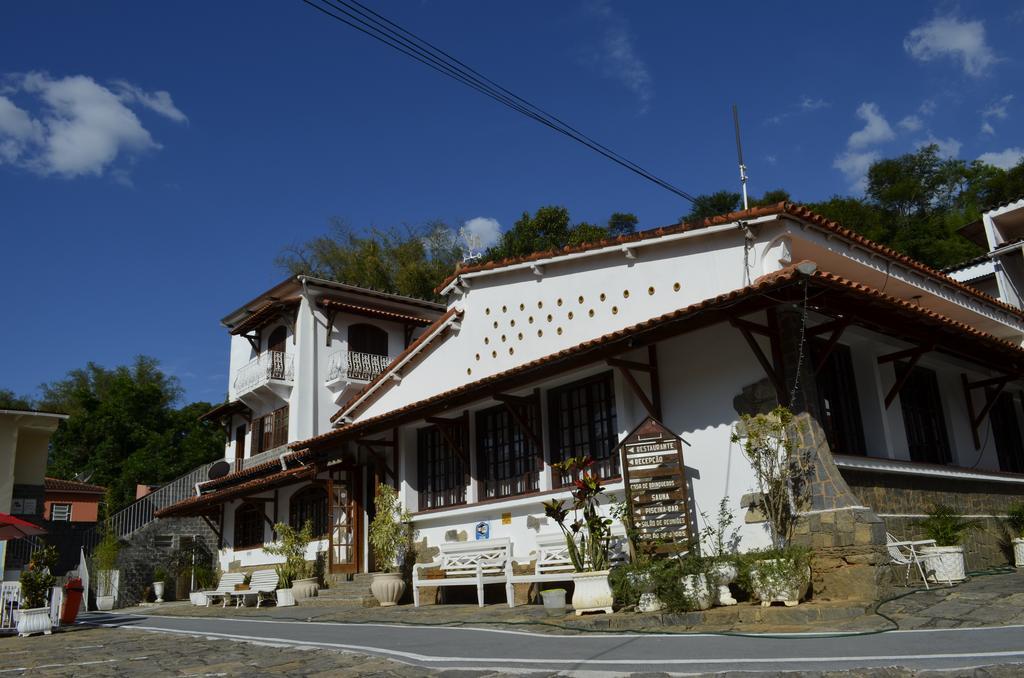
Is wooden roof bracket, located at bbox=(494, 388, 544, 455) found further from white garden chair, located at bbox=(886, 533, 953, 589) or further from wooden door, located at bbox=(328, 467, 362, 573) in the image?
wooden door, located at bbox=(328, 467, 362, 573)

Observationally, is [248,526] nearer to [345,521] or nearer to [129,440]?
[345,521]

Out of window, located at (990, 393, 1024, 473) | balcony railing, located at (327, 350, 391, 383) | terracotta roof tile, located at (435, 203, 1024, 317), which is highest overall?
balcony railing, located at (327, 350, 391, 383)

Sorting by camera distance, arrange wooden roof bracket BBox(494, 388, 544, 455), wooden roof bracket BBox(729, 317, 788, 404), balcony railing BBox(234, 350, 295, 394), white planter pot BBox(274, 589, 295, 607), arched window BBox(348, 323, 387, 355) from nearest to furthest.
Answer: wooden roof bracket BBox(729, 317, 788, 404)
wooden roof bracket BBox(494, 388, 544, 455)
white planter pot BBox(274, 589, 295, 607)
balcony railing BBox(234, 350, 295, 394)
arched window BBox(348, 323, 387, 355)

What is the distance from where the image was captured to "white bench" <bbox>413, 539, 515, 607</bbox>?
12.9 metres

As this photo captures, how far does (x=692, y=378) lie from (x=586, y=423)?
235cm

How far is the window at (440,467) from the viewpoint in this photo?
15.8 meters

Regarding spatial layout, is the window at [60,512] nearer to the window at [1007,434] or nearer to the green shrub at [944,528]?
the window at [1007,434]

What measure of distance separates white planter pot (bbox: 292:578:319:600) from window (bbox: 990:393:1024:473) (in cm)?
1413

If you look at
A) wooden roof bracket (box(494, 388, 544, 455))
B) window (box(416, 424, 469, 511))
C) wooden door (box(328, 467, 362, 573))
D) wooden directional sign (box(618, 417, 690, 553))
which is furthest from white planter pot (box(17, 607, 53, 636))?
wooden directional sign (box(618, 417, 690, 553))

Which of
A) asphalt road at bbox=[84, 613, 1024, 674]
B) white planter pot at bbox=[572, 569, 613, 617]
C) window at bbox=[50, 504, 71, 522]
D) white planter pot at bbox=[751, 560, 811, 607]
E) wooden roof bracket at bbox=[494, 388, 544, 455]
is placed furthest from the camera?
window at bbox=[50, 504, 71, 522]

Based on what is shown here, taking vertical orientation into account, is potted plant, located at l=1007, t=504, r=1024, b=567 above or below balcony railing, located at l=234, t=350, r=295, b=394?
below

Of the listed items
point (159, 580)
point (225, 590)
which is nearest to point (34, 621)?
point (225, 590)

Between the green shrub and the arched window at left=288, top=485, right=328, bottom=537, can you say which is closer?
the green shrub

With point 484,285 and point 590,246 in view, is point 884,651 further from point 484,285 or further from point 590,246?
point 484,285
